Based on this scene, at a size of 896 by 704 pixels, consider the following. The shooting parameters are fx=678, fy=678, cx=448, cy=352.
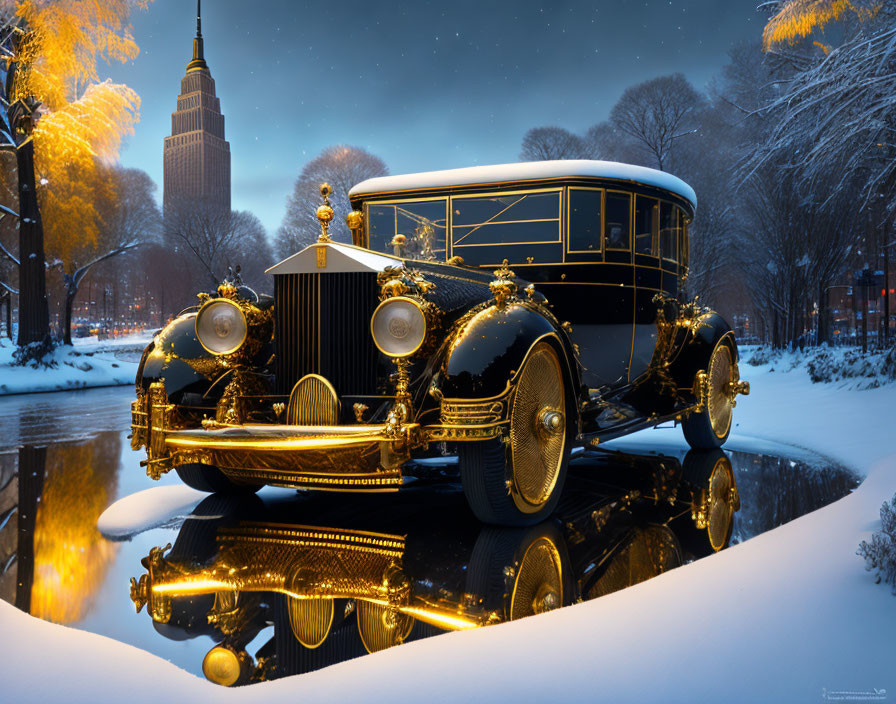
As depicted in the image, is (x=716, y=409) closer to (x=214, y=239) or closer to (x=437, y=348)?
(x=437, y=348)

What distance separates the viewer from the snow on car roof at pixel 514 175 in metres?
5.12

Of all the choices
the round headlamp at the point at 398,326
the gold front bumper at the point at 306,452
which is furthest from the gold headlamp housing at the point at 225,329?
the round headlamp at the point at 398,326

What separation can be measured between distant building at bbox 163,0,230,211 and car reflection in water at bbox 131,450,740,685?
51.7 meters

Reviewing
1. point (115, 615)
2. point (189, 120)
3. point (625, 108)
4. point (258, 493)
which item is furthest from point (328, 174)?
point (189, 120)

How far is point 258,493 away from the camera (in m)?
5.04

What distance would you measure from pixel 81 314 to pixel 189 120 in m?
23.2

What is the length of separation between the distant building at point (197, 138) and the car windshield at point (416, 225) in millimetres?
50039

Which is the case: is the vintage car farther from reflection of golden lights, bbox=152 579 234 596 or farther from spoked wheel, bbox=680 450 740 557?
reflection of golden lights, bbox=152 579 234 596

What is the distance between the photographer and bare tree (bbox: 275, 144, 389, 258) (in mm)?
27625

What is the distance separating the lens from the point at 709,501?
4551 millimetres

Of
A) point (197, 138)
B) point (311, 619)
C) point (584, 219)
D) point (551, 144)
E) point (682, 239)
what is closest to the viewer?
point (311, 619)

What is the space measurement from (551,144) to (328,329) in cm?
2545

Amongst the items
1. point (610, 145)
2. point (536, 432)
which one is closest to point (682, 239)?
point (536, 432)

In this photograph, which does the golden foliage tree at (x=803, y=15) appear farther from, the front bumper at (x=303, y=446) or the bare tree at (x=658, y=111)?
the bare tree at (x=658, y=111)
